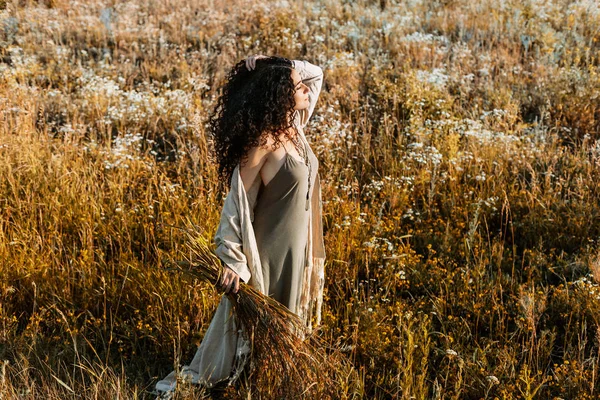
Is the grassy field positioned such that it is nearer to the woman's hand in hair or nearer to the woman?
the woman

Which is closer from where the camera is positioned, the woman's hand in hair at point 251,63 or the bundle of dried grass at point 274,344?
the bundle of dried grass at point 274,344

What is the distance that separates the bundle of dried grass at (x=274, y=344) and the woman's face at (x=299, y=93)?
2.82 feet

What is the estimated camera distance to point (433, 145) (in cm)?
606

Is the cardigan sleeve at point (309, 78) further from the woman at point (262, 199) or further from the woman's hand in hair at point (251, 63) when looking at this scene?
the woman's hand in hair at point (251, 63)

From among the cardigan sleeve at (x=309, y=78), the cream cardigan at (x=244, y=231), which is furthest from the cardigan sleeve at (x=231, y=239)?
the cardigan sleeve at (x=309, y=78)

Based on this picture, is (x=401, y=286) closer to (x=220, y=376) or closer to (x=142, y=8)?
(x=220, y=376)

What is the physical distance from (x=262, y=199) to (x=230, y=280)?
44cm

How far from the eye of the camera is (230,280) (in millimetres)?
3145

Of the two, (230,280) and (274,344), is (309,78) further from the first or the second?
(274,344)

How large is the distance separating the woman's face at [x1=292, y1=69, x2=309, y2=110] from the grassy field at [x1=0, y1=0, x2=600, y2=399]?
3.88 ft

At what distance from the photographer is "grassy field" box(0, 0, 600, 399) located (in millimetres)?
3777

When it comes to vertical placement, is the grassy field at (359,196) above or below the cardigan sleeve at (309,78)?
below

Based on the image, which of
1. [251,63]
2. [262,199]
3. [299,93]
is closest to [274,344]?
[262,199]

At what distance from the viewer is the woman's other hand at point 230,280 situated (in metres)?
3.14
